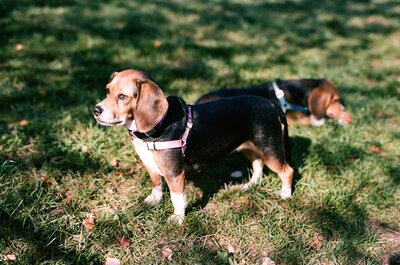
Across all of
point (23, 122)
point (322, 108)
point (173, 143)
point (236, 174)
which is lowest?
point (236, 174)

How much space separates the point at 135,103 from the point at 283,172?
1.88 metres

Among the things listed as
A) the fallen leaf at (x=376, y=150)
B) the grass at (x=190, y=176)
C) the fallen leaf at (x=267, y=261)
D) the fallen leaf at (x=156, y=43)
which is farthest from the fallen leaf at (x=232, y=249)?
the fallen leaf at (x=156, y=43)

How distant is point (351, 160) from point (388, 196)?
2.76 feet

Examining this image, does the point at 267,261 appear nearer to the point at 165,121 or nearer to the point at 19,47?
the point at 165,121

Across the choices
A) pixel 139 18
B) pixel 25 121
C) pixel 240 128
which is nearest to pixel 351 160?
pixel 240 128

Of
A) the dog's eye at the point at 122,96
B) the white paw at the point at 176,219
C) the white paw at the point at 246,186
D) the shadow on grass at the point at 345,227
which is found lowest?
the shadow on grass at the point at 345,227

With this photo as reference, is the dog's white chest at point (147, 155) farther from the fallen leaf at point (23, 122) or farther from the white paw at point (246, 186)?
the fallen leaf at point (23, 122)

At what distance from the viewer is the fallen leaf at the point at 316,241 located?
392 centimetres

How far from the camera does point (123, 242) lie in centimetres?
375

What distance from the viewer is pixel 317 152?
17.2 feet

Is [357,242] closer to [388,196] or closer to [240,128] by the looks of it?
[388,196]

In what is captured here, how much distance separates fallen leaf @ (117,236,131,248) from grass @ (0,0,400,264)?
0.03m

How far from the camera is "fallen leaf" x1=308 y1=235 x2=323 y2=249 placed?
3.92m

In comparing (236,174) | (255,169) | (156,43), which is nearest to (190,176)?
(236,174)
